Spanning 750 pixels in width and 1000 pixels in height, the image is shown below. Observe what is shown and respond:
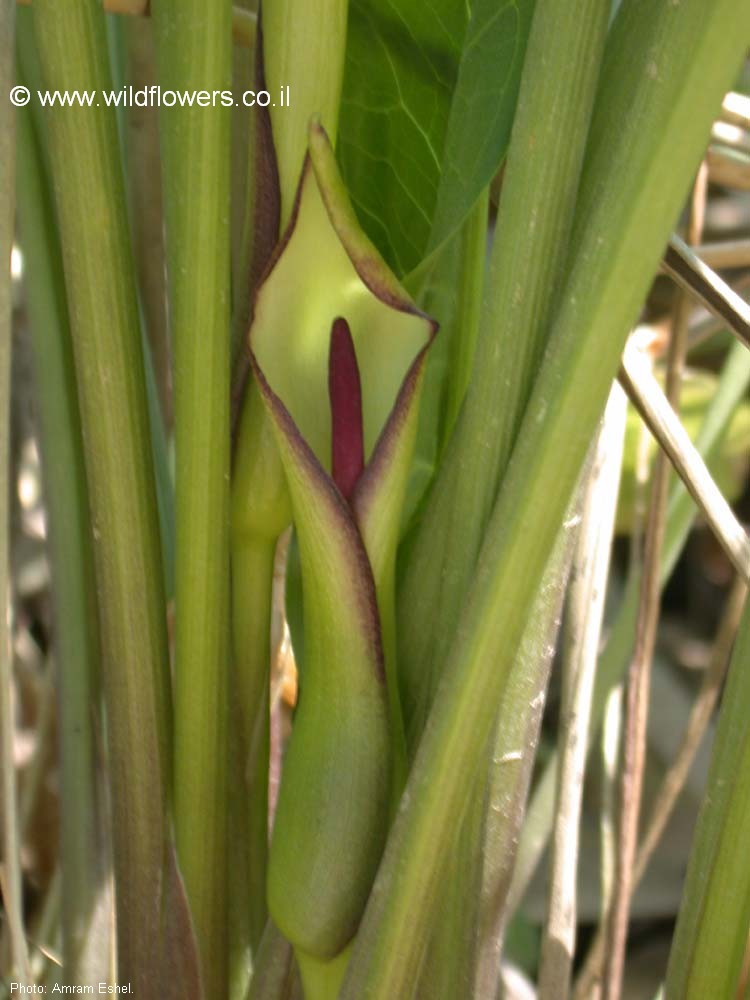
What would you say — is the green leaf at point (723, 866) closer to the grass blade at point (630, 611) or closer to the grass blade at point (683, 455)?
the grass blade at point (683, 455)

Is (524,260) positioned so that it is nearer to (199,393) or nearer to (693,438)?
(199,393)

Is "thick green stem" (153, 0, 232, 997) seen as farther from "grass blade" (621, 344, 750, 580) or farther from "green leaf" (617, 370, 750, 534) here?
"green leaf" (617, 370, 750, 534)

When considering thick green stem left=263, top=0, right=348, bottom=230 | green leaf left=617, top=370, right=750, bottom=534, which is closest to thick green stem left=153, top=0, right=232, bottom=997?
thick green stem left=263, top=0, right=348, bottom=230

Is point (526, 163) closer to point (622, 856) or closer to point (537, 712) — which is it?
point (537, 712)

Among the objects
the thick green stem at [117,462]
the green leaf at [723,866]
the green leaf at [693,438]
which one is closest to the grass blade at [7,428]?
the thick green stem at [117,462]

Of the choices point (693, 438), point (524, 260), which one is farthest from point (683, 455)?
point (693, 438)
